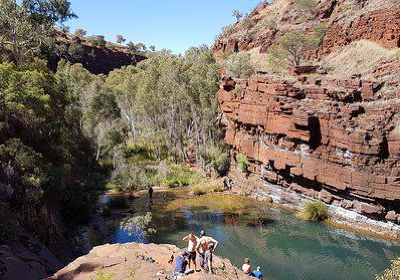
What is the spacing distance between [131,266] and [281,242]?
1327 cm

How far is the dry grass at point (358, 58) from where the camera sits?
34959mm

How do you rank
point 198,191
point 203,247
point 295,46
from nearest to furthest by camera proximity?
1. point 203,247
2. point 198,191
3. point 295,46

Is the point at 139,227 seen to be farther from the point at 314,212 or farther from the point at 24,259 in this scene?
the point at 314,212

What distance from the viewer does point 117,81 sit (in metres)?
66.1

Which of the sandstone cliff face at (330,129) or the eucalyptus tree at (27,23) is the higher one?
the eucalyptus tree at (27,23)

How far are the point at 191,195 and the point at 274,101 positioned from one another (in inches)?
451

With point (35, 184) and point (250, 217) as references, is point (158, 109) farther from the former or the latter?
point (35, 184)

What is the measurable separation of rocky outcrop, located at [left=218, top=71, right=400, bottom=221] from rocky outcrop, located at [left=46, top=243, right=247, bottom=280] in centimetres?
1589

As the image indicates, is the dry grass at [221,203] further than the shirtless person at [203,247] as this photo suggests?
Yes

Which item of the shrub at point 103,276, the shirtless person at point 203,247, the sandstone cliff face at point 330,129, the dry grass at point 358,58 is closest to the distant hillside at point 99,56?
the sandstone cliff face at point 330,129

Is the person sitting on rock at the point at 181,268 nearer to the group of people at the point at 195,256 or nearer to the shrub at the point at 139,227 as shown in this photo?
the group of people at the point at 195,256

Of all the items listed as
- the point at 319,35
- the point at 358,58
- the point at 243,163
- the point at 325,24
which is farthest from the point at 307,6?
the point at 243,163

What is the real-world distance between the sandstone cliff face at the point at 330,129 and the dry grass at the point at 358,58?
0.66m

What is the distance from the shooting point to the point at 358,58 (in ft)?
130
